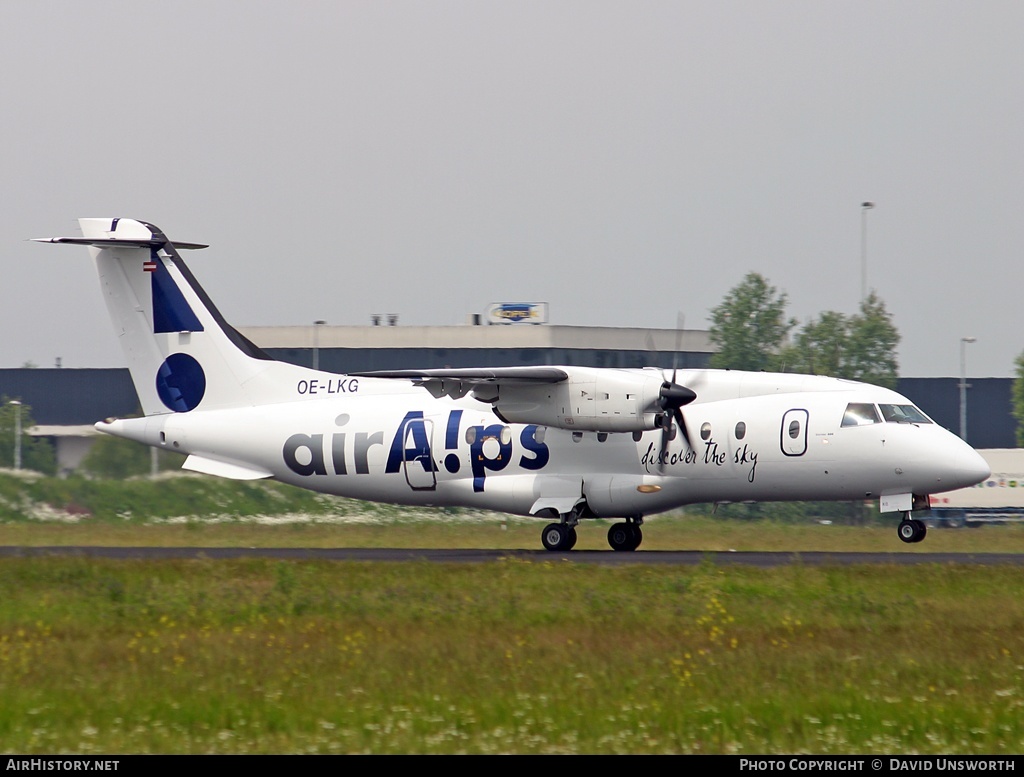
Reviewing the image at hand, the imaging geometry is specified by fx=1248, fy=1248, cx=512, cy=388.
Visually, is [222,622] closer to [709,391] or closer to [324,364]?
[709,391]

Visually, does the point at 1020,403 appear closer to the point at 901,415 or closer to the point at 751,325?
the point at 751,325

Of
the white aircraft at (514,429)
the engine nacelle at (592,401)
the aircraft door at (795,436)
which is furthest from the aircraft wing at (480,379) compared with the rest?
the aircraft door at (795,436)

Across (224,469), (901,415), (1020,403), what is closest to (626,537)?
(901,415)

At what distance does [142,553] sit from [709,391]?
1252 centimetres

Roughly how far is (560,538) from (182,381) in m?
9.92

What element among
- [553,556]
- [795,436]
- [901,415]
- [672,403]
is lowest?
[553,556]

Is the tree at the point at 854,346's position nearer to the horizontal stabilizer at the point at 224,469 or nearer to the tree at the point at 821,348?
the tree at the point at 821,348

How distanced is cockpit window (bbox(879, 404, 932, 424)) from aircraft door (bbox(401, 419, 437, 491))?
9724 mm

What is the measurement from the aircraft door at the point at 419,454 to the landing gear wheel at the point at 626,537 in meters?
4.24

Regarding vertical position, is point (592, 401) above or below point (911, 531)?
above

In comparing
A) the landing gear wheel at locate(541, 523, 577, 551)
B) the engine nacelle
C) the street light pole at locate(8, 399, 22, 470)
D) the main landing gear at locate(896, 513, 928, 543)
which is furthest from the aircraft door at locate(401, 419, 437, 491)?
the street light pole at locate(8, 399, 22, 470)

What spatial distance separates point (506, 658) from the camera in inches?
530

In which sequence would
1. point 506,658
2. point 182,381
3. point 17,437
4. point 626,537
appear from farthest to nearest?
point 17,437, point 182,381, point 626,537, point 506,658

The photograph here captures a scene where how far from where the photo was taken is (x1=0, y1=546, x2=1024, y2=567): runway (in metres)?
23.0
